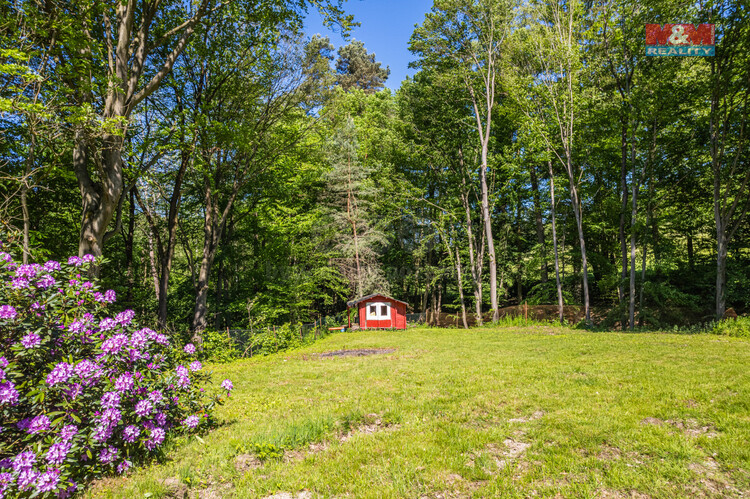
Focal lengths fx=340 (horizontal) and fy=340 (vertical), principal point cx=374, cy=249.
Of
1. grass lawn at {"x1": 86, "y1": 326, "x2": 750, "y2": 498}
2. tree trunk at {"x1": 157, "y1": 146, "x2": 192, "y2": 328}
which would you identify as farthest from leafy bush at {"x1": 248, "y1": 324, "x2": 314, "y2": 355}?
grass lawn at {"x1": 86, "y1": 326, "x2": 750, "y2": 498}

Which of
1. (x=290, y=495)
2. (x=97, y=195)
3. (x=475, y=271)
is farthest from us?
(x=475, y=271)

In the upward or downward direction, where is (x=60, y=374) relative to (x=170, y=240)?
downward

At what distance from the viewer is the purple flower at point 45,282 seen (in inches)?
126

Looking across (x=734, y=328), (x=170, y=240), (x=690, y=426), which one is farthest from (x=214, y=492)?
(x=734, y=328)

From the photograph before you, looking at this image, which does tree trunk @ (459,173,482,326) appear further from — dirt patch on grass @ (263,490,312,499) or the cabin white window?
dirt patch on grass @ (263,490,312,499)

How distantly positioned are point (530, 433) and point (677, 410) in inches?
78.4

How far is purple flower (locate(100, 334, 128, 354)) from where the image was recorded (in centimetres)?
314

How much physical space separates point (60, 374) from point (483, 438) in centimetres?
404

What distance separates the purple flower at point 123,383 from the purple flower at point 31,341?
688 millimetres

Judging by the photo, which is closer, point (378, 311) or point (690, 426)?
point (690, 426)

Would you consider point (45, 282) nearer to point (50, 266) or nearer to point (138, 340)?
point (50, 266)

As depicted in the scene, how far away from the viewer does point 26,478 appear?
2.41 meters

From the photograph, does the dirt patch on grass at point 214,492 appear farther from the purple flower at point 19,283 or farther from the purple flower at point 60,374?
the purple flower at point 19,283

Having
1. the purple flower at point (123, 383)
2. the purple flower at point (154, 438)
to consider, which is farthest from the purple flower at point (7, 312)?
the purple flower at point (154, 438)
